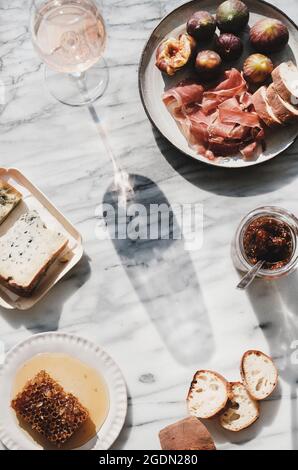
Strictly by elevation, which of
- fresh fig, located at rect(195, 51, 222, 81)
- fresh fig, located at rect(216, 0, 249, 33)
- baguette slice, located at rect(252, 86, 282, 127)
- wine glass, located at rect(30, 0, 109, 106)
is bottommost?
baguette slice, located at rect(252, 86, 282, 127)

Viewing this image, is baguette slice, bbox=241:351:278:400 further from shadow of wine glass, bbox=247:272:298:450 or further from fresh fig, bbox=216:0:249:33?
fresh fig, bbox=216:0:249:33

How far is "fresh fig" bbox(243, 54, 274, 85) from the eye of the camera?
1399 millimetres

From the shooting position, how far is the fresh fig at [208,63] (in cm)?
139

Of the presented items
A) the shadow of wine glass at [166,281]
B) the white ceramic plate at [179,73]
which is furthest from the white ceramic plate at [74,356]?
the white ceramic plate at [179,73]

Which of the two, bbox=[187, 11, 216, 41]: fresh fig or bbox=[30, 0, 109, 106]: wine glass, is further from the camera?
bbox=[187, 11, 216, 41]: fresh fig

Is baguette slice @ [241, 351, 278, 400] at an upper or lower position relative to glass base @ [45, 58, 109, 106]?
lower

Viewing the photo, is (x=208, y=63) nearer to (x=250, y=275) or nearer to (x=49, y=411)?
(x=250, y=275)

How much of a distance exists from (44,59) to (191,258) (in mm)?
514

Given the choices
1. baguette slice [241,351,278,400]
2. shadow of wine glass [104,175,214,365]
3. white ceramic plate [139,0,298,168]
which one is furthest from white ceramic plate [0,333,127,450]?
white ceramic plate [139,0,298,168]

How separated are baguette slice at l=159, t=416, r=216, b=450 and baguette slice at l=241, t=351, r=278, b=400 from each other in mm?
128

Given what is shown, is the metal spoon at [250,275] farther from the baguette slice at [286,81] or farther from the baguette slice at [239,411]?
the baguette slice at [286,81]

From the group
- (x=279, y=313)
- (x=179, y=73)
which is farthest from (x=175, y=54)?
(x=279, y=313)

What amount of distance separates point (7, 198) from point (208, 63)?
51 cm
